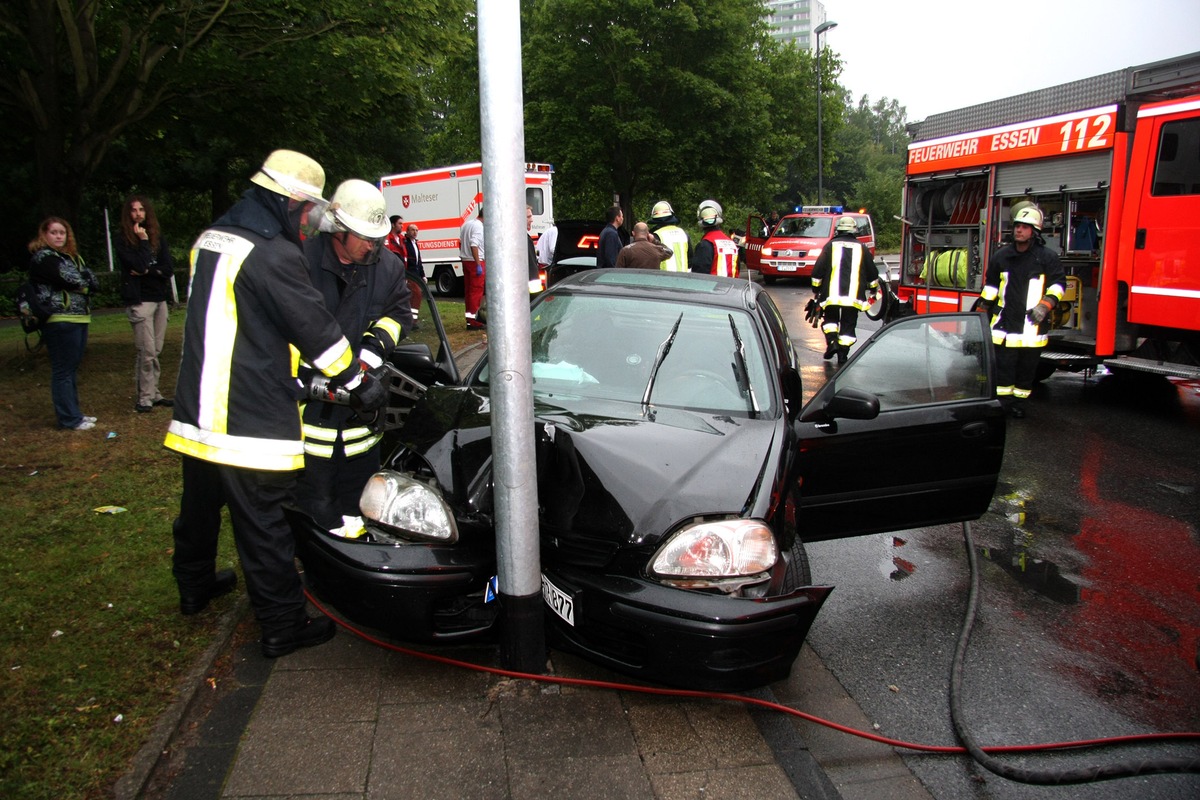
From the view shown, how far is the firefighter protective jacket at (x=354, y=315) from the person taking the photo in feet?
13.0

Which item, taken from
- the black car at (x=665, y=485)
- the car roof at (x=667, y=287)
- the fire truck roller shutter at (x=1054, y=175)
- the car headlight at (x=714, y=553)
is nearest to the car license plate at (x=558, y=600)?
the black car at (x=665, y=485)

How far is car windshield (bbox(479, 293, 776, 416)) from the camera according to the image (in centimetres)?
415

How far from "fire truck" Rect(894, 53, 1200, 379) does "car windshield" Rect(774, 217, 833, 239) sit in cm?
1178

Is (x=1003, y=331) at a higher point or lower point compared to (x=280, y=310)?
lower

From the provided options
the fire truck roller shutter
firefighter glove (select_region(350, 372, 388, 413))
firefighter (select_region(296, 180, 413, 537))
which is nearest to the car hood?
firefighter glove (select_region(350, 372, 388, 413))

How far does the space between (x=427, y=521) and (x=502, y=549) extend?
1.12 ft

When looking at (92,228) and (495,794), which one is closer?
(495,794)

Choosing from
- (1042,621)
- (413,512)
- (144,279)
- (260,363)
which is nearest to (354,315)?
(260,363)

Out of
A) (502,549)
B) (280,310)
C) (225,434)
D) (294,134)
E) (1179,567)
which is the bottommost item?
(1179,567)

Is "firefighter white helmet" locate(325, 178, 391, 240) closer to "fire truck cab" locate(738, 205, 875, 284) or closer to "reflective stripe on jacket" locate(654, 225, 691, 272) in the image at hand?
"reflective stripe on jacket" locate(654, 225, 691, 272)

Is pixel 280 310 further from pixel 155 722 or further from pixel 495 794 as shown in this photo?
pixel 495 794

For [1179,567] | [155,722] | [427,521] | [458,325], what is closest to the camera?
[155,722]

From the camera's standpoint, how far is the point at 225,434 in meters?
3.38

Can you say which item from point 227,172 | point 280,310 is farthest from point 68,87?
point 227,172
